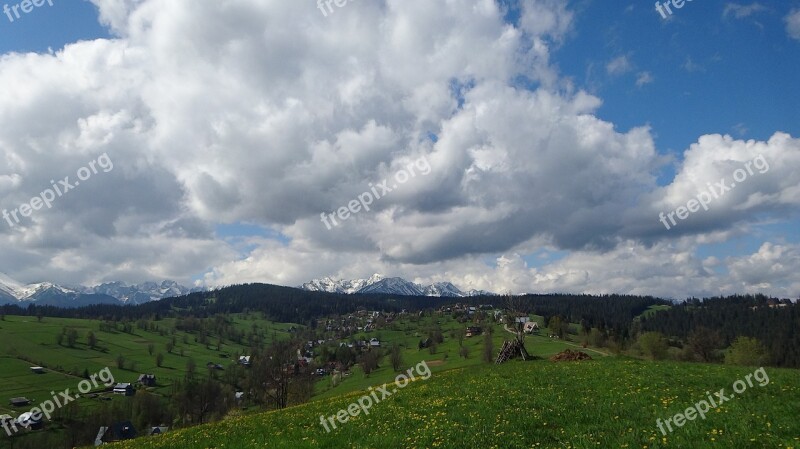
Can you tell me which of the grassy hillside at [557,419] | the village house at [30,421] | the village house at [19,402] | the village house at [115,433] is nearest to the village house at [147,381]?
the village house at [19,402]

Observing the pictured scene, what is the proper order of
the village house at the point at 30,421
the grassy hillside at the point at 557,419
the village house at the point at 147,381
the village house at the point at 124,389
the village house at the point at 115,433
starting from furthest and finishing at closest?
the village house at the point at 147,381
the village house at the point at 124,389
the village house at the point at 30,421
the village house at the point at 115,433
the grassy hillside at the point at 557,419

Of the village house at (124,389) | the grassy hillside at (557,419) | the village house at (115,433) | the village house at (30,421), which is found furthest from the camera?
the village house at (124,389)

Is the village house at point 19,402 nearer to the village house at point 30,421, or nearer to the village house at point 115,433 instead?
the village house at point 30,421

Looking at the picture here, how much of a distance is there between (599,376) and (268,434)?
743 inches

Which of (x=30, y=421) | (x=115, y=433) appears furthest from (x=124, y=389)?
(x=115, y=433)

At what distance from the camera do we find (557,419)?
665 inches

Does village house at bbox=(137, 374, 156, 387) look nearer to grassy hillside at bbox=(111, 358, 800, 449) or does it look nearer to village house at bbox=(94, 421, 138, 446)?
village house at bbox=(94, 421, 138, 446)

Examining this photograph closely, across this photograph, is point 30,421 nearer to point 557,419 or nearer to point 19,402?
point 19,402

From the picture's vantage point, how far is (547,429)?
15.6 m

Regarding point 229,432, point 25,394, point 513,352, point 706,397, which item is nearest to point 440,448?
point 706,397

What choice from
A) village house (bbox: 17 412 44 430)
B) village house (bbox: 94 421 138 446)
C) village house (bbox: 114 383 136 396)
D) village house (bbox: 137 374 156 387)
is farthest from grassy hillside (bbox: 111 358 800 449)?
village house (bbox: 137 374 156 387)

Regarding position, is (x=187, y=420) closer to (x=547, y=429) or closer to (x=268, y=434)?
(x=268, y=434)

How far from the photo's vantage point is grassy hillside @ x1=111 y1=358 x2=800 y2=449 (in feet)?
43.8

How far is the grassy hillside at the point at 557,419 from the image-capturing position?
1336 cm
